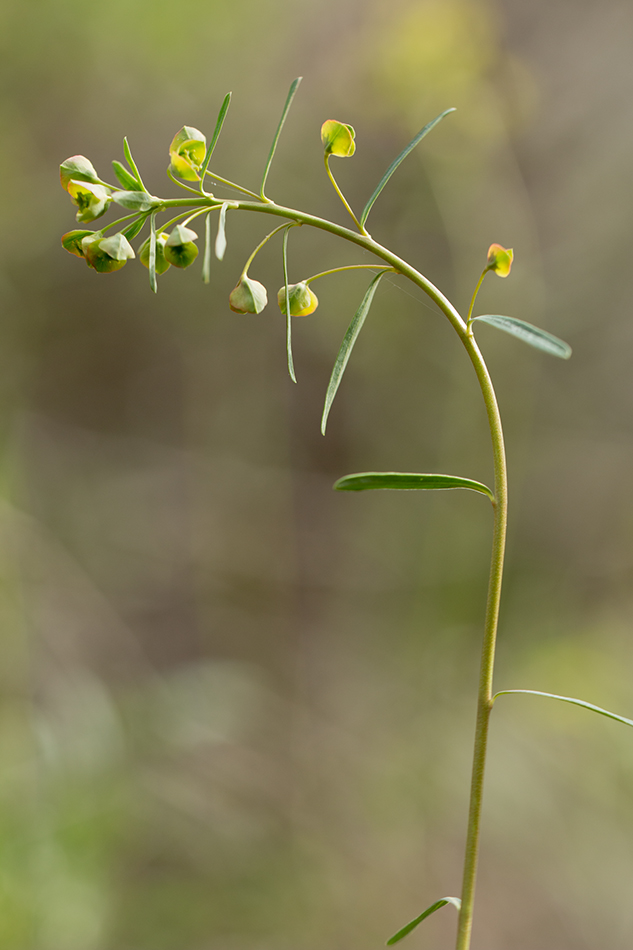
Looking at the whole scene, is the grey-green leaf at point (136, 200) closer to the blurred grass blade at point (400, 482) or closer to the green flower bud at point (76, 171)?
the green flower bud at point (76, 171)

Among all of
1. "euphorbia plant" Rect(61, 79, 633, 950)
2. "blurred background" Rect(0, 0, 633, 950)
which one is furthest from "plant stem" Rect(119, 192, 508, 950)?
"blurred background" Rect(0, 0, 633, 950)

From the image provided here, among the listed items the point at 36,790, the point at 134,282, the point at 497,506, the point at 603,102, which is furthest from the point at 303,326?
the point at 497,506

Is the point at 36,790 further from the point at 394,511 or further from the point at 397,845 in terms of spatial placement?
the point at 394,511

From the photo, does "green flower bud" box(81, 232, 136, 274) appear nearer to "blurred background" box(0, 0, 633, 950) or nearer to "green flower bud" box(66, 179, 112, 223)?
Answer: "green flower bud" box(66, 179, 112, 223)

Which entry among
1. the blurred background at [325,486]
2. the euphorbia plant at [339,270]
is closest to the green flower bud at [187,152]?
the euphorbia plant at [339,270]

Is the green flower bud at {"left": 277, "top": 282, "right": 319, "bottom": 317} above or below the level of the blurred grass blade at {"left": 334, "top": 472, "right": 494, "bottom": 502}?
above

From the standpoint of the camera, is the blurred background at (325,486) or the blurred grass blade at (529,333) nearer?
the blurred grass blade at (529,333)

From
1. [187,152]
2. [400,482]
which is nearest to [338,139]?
[187,152]
